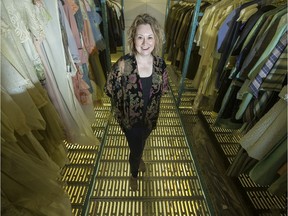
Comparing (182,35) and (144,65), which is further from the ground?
(144,65)

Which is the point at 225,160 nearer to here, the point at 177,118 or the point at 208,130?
the point at 208,130

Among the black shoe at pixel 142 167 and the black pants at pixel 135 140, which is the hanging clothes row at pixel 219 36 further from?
the black shoe at pixel 142 167

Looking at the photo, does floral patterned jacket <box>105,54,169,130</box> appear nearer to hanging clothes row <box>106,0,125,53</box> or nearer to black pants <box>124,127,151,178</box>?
black pants <box>124,127,151,178</box>

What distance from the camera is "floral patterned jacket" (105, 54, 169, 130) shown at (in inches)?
55.7

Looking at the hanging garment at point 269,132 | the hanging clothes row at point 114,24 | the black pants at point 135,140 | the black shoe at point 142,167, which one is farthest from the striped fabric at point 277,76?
the hanging clothes row at point 114,24

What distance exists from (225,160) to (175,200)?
88cm

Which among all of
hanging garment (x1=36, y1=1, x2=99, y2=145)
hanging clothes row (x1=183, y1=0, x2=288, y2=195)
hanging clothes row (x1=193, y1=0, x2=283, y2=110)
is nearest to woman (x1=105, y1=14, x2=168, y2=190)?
hanging garment (x1=36, y1=1, x2=99, y2=145)

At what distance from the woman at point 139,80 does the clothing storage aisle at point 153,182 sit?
523mm

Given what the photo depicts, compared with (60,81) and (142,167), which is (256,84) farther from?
(60,81)

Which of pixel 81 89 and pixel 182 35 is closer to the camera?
pixel 81 89

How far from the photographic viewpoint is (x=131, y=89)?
1.44 metres

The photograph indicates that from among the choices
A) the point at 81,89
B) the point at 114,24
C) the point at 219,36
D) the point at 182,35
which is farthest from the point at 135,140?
the point at 182,35

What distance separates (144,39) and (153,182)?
1.39 metres

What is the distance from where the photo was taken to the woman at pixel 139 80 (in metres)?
1.36
